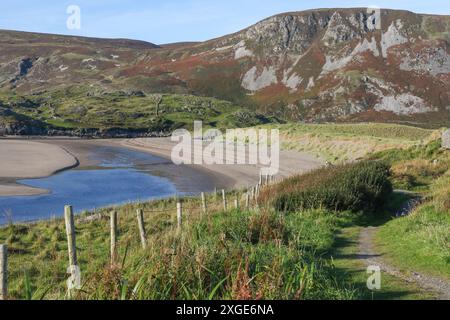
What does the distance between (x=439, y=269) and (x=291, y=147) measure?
50.3m

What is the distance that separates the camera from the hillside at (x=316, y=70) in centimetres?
11438

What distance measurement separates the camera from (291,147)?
59.7 meters

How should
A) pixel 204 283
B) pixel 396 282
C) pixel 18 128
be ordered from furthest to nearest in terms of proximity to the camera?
pixel 18 128, pixel 396 282, pixel 204 283

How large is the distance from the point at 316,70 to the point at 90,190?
109 metres

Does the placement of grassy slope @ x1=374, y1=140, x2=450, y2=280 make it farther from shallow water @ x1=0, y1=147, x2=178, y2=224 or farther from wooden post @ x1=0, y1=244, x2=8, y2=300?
shallow water @ x1=0, y1=147, x2=178, y2=224

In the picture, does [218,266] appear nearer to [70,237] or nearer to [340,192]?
[70,237]

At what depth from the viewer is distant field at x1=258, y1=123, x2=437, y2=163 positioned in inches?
1864

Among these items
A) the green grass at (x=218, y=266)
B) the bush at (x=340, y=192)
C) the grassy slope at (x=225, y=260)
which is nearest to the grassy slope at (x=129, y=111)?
the bush at (x=340, y=192)

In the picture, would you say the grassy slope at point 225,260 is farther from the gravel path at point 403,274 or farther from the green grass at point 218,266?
the gravel path at point 403,274

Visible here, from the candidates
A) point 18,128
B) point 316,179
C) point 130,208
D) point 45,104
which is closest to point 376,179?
point 316,179

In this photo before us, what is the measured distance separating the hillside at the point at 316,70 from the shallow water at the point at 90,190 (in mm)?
70401

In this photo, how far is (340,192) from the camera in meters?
16.4

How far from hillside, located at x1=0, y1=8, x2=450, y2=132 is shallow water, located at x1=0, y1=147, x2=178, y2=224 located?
70.4 m
